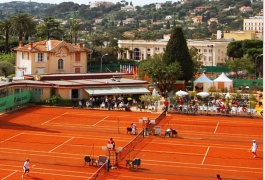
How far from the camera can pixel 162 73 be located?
206 ft

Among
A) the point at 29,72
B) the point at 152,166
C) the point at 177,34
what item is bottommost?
the point at 152,166

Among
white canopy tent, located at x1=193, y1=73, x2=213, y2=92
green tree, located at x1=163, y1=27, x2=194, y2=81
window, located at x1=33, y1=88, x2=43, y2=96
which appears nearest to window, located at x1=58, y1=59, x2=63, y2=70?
window, located at x1=33, y1=88, x2=43, y2=96

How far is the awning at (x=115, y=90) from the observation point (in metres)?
56.4

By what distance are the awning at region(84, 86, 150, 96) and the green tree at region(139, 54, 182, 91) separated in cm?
439

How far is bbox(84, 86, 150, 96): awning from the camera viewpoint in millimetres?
56375

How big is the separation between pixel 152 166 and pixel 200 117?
18.9m

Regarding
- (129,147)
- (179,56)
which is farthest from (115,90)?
(129,147)

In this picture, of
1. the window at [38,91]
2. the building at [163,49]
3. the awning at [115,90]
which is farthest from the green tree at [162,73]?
the building at [163,49]

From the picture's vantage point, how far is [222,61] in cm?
11188

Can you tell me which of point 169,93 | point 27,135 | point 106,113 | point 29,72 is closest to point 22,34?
point 29,72

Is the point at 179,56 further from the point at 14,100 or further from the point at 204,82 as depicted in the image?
the point at 14,100

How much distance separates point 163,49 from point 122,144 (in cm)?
7201

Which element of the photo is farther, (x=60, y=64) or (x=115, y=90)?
(x=60, y=64)

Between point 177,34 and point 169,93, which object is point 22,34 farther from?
point 169,93
